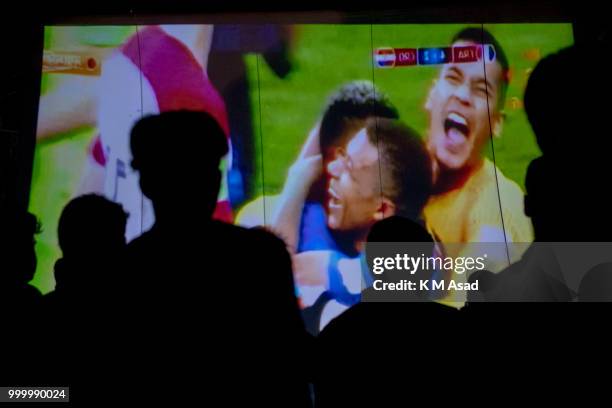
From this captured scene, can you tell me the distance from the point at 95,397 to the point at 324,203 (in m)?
0.95

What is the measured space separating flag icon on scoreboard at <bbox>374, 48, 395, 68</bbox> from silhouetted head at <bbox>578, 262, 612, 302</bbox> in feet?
3.22

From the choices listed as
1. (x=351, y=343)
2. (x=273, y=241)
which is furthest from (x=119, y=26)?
(x=351, y=343)

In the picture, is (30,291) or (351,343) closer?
(351,343)

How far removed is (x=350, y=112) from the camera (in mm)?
2094

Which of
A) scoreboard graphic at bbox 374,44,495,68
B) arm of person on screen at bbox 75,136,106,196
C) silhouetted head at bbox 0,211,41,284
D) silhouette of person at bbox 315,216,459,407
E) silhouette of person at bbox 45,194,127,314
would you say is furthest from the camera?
scoreboard graphic at bbox 374,44,495,68

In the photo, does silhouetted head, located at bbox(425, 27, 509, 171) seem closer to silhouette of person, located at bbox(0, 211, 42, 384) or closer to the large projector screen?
the large projector screen

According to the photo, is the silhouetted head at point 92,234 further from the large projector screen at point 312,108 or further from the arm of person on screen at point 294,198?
the arm of person on screen at point 294,198

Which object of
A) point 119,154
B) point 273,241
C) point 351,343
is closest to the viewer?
point 351,343

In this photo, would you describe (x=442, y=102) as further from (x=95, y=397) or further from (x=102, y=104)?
(x=95, y=397)

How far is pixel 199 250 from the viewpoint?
162 centimetres

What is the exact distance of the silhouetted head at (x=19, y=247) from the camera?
5.57 ft

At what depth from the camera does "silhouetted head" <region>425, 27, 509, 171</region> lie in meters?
2.10

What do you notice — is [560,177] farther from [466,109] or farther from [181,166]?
[181,166]

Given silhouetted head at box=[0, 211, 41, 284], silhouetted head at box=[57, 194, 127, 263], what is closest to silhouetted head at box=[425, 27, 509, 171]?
silhouetted head at box=[57, 194, 127, 263]
